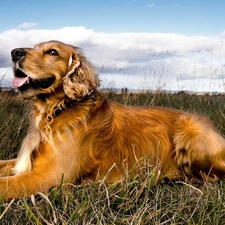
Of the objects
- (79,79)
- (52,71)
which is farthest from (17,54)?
(79,79)

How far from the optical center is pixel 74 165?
4062mm

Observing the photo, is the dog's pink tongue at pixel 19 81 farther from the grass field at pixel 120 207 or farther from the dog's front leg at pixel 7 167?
the grass field at pixel 120 207

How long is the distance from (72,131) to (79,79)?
50 cm

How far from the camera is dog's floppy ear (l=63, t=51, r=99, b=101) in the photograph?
411 cm

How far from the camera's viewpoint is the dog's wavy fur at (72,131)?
3.99 meters

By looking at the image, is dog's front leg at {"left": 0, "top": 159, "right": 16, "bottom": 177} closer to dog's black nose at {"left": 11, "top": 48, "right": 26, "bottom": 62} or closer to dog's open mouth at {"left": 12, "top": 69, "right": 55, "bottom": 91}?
dog's open mouth at {"left": 12, "top": 69, "right": 55, "bottom": 91}

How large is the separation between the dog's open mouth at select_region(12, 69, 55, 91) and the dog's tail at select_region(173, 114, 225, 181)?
5.04 feet

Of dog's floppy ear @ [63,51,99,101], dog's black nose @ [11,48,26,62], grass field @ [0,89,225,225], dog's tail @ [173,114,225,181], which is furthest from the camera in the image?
dog's tail @ [173,114,225,181]

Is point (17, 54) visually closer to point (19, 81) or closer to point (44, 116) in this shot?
point (19, 81)

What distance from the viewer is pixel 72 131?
4102 millimetres

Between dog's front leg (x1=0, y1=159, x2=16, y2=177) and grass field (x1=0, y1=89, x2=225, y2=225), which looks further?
dog's front leg (x1=0, y1=159, x2=16, y2=177)

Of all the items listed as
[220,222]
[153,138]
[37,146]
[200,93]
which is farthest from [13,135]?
[200,93]

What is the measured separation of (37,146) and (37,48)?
933mm

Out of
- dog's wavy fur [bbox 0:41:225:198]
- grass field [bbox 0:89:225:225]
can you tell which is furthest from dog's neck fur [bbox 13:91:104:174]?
grass field [bbox 0:89:225:225]
